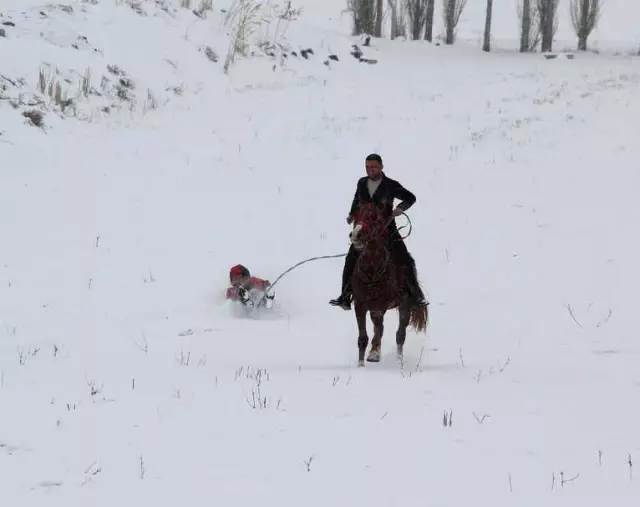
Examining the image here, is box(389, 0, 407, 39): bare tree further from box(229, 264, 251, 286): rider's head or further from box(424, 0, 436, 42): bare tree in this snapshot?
box(229, 264, 251, 286): rider's head

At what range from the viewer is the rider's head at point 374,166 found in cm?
637

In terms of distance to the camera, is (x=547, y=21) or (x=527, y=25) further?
(x=547, y=21)

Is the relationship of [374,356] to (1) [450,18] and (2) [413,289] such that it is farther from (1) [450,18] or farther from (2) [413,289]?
(1) [450,18]

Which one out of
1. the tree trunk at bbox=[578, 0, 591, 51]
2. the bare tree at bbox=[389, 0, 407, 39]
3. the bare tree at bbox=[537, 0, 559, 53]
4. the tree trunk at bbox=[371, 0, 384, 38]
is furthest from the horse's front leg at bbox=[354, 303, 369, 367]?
the tree trunk at bbox=[578, 0, 591, 51]

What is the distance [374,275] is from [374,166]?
96cm

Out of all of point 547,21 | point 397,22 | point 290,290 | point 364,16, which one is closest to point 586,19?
point 547,21

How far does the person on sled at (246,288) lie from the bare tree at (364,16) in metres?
26.4

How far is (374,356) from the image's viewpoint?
6789mm

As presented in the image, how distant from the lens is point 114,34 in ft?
61.1

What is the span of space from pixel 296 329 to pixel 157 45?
13.6 m

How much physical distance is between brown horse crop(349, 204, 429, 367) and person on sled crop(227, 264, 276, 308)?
2.20 m

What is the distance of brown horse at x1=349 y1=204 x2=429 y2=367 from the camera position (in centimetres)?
627

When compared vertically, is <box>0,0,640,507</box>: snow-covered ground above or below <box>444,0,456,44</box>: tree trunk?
below

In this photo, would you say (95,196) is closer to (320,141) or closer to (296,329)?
(296,329)
